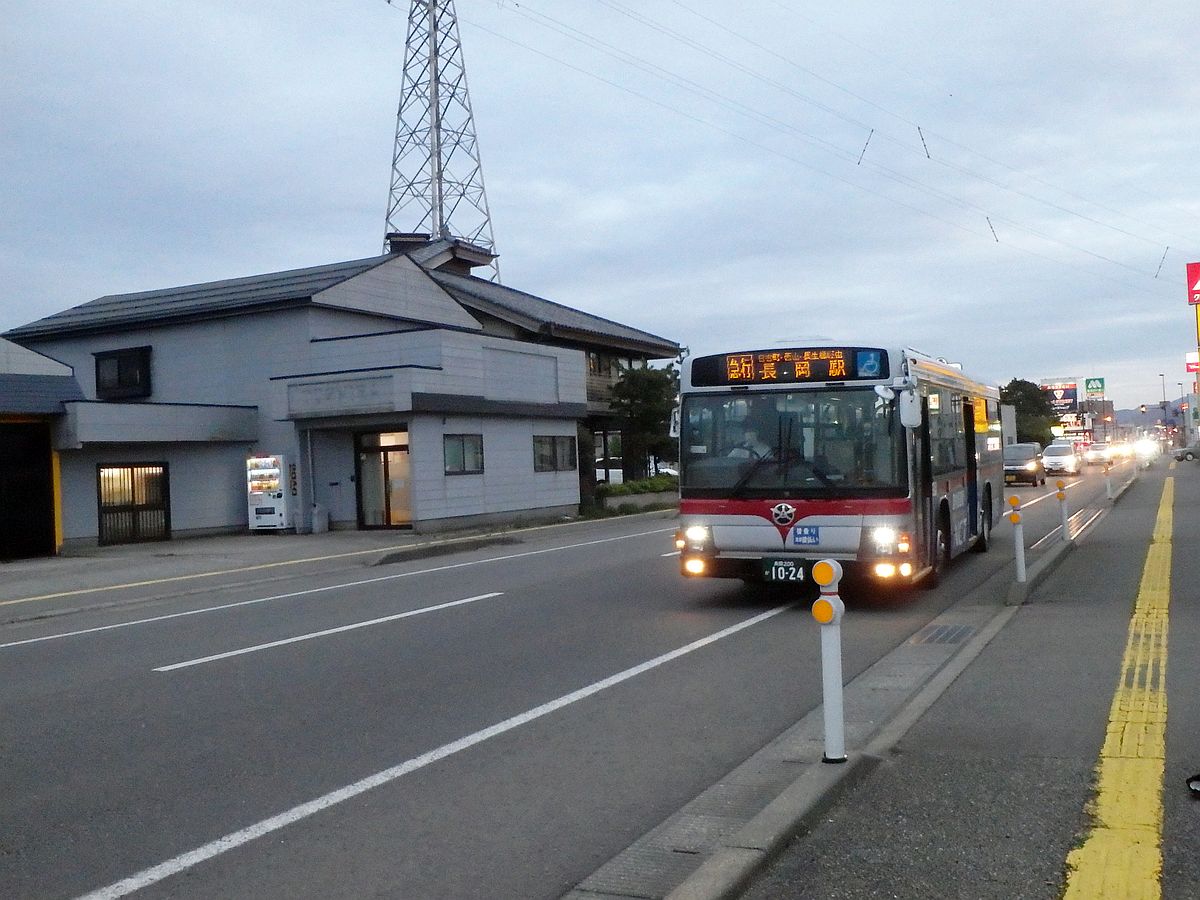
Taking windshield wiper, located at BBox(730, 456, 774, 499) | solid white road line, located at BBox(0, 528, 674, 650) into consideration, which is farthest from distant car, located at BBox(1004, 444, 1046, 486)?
windshield wiper, located at BBox(730, 456, 774, 499)

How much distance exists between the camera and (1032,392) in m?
118

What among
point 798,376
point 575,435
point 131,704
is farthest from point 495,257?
point 131,704

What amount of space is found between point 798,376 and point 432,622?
457 cm

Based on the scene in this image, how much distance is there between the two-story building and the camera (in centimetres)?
2539

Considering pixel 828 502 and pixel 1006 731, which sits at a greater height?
pixel 828 502

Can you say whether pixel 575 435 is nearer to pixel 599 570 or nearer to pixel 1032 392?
pixel 599 570

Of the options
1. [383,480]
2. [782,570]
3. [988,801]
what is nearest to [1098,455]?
[383,480]

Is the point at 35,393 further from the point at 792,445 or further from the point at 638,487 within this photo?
the point at 638,487

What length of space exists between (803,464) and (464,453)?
17.5m

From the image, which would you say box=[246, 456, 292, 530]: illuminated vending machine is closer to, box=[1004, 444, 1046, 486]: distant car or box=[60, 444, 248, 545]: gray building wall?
box=[60, 444, 248, 545]: gray building wall

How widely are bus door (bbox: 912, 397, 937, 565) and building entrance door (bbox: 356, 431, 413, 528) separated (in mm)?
16580

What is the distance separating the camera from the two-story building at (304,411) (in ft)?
83.3

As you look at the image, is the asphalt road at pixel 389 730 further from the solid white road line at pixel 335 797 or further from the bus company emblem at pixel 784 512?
the bus company emblem at pixel 784 512

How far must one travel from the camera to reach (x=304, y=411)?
2691 centimetres
